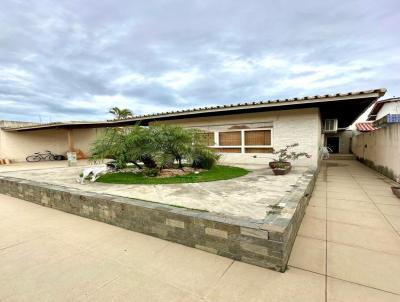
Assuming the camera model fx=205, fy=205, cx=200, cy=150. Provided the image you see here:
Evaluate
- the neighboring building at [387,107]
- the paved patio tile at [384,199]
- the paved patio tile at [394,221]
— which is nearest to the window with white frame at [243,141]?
the paved patio tile at [384,199]

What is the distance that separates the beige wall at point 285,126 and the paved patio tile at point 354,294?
→ 6.84 m

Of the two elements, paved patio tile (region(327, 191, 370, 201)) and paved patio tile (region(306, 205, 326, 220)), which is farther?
paved patio tile (region(327, 191, 370, 201))

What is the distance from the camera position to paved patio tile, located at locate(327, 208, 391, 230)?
346 cm

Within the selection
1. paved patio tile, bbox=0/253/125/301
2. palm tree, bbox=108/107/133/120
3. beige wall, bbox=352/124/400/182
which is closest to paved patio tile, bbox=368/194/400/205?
beige wall, bbox=352/124/400/182

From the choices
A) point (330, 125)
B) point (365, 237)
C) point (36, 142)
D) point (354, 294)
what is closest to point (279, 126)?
point (330, 125)

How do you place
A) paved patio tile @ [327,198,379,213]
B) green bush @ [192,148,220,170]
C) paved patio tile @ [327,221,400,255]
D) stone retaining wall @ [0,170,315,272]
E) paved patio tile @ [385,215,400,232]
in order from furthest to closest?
1. green bush @ [192,148,220,170]
2. paved patio tile @ [327,198,379,213]
3. paved patio tile @ [385,215,400,232]
4. paved patio tile @ [327,221,400,255]
5. stone retaining wall @ [0,170,315,272]

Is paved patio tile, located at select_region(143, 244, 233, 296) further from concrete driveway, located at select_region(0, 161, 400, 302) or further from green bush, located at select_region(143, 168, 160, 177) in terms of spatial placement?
green bush, located at select_region(143, 168, 160, 177)

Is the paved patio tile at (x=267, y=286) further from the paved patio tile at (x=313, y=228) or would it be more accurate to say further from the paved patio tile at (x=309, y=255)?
the paved patio tile at (x=313, y=228)

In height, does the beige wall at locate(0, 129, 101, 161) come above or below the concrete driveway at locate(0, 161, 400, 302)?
above

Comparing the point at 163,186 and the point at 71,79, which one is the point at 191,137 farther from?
the point at 71,79

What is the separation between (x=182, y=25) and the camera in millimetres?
8125

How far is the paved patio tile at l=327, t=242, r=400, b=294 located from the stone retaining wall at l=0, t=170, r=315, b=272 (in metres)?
0.51

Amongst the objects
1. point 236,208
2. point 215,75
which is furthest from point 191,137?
point 215,75

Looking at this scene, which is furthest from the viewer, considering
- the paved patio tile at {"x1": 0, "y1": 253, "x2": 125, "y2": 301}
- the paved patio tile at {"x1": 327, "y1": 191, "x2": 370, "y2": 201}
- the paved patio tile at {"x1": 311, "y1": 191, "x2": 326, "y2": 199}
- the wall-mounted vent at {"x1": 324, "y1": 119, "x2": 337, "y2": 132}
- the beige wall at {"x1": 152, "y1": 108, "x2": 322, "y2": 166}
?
the wall-mounted vent at {"x1": 324, "y1": 119, "x2": 337, "y2": 132}
